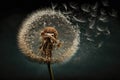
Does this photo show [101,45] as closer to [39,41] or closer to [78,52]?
[78,52]

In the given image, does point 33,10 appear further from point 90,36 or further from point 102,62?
point 102,62

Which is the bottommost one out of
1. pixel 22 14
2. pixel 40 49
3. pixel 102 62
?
pixel 102 62

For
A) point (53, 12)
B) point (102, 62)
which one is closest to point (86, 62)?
point (102, 62)

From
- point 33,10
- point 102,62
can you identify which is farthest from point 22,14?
point 102,62

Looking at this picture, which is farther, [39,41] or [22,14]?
[22,14]

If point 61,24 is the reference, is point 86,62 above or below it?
below

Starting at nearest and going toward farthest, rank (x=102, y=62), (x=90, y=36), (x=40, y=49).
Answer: (x=40, y=49) < (x=90, y=36) < (x=102, y=62)

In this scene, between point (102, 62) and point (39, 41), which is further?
point (102, 62)

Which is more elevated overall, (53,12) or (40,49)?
(53,12)

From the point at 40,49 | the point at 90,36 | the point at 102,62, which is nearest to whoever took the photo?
the point at 40,49
